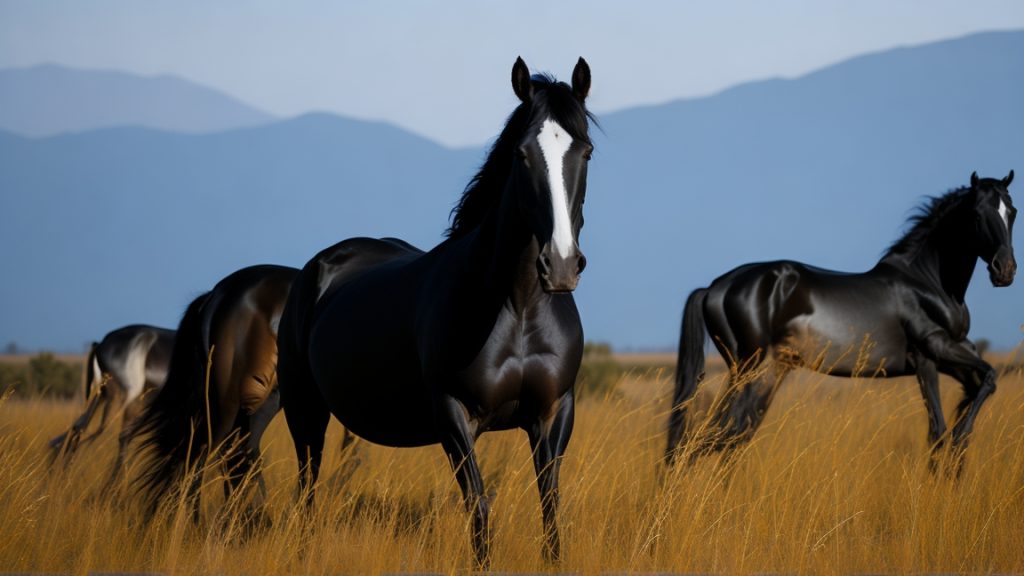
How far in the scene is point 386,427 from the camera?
5672 mm

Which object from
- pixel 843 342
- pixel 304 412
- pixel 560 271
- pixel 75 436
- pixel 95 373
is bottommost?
pixel 75 436

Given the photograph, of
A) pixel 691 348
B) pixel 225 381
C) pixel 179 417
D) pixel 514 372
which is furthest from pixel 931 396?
pixel 514 372

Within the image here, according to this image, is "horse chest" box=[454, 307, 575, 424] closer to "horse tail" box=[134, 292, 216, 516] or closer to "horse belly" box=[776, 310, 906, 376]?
"horse tail" box=[134, 292, 216, 516]

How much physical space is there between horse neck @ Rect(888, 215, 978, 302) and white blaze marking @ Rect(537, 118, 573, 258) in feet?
Result: 25.3

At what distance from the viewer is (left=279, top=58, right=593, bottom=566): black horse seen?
4.29 meters

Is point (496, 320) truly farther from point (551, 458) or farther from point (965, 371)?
point (965, 371)

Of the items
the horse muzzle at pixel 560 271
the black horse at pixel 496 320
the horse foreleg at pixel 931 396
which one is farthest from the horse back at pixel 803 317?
the horse muzzle at pixel 560 271

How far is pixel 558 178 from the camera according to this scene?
4184 mm

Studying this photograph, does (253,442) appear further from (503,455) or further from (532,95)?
(532,95)

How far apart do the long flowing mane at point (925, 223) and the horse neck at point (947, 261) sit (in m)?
0.05

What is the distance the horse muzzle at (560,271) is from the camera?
13.1ft

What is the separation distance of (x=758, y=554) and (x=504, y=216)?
203 cm

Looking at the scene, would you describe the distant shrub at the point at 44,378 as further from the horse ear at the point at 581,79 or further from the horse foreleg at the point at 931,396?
the horse ear at the point at 581,79

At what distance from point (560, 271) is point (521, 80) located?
1.05m
